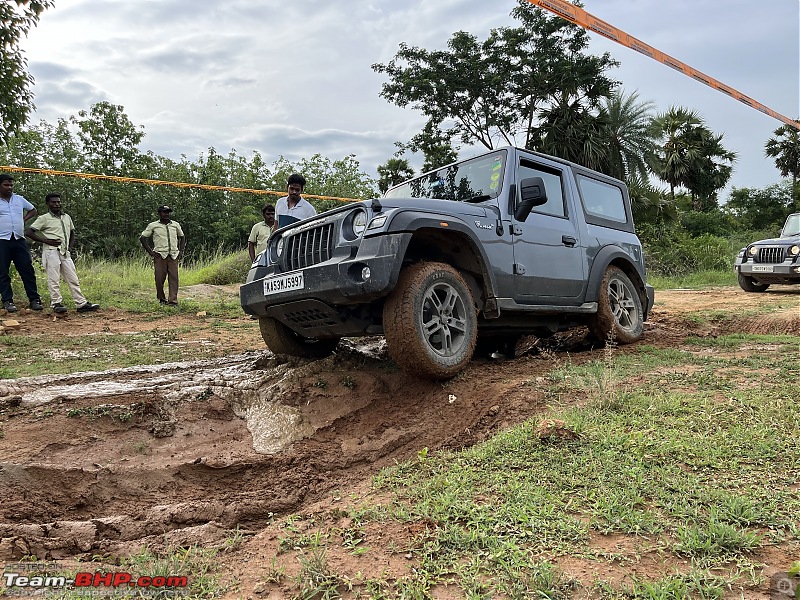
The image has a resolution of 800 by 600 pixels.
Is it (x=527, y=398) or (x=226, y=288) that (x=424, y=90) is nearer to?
(x=226, y=288)

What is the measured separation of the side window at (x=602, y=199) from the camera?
17.9 ft

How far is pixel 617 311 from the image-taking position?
559 centimetres

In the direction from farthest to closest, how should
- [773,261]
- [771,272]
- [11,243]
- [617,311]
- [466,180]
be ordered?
[773,261], [771,272], [11,243], [617,311], [466,180]

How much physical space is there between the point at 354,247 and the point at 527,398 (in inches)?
54.5

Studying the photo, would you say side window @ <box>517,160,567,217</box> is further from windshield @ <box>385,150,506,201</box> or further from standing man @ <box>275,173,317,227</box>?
standing man @ <box>275,173,317,227</box>

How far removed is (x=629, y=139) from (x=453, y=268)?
21.5 meters

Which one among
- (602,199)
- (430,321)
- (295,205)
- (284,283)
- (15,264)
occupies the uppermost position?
(295,205)

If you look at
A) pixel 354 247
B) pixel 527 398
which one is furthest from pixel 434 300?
pixel 527 398

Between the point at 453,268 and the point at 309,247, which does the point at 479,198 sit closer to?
the point at 453,268

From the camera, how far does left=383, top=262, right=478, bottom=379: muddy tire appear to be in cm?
341

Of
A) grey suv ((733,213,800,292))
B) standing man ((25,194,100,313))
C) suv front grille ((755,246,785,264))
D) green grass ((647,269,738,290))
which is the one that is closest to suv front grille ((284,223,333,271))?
standing man ((25,194,100,313))

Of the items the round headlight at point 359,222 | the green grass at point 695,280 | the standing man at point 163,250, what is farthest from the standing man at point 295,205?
the green grass at point 695,280

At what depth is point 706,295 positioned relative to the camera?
1144cm

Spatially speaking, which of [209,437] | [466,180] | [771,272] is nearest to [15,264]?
[209,437]
